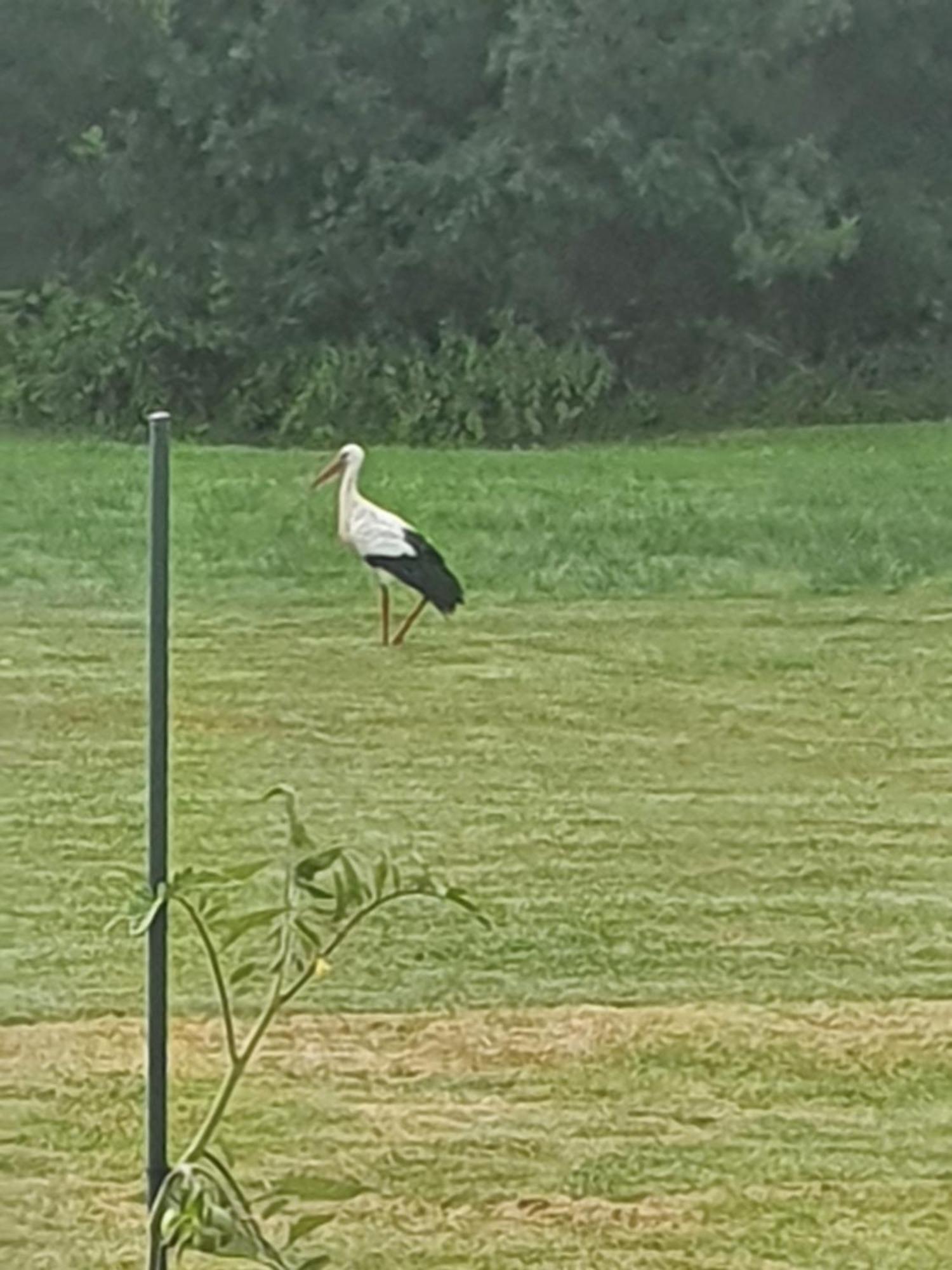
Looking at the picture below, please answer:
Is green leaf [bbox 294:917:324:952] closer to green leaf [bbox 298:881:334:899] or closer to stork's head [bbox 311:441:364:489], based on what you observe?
green leaf [bbox 298:881:334:899]

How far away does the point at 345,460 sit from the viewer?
117 cm

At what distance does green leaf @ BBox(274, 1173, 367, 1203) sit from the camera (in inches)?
44.2

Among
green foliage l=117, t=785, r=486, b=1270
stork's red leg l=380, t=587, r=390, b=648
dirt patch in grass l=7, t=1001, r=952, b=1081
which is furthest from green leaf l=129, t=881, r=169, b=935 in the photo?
stork's red leg l=380, t=587, r=390, b=648

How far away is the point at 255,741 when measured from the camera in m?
1.20

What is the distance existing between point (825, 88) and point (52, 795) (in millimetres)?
571

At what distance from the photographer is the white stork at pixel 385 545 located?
3.85 feet

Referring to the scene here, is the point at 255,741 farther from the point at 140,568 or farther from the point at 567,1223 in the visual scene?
the point at 567,1223

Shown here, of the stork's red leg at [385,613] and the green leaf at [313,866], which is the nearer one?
the green leaf at [313,866]

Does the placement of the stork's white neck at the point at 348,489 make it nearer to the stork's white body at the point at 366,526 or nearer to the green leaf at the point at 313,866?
the stork's white body at the point at 366,526

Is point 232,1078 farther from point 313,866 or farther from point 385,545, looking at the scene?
point 385,545

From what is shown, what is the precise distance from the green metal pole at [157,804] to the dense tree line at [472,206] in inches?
5.4

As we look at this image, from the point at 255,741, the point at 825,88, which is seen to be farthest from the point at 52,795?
Answer: the point at 825,88

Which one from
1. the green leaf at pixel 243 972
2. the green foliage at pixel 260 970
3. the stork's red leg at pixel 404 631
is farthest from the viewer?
the stork's red leg at pixel 404 631

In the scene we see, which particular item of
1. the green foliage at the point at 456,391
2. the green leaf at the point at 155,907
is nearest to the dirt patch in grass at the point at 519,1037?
the green leaf at the point at 155,907
